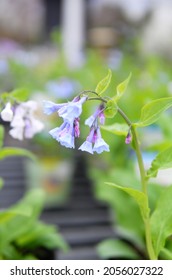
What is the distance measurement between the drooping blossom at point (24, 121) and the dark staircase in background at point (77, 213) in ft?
0.94

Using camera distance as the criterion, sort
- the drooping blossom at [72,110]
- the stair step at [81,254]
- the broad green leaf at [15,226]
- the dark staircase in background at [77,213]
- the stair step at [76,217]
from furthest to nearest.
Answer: the stair step at [76,217]
the dark staircase in background at [77,213]
the stair step at [81,254]
the broad green leaf at [15,226]
the drooping blossom at [72,110]

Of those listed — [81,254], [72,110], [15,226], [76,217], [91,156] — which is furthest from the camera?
[91,156]

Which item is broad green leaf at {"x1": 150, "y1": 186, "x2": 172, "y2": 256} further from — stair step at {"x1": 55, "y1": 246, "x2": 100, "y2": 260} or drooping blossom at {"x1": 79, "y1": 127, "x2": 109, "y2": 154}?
stair step at {"x1": 55, "y1": 246, "x2": 100, "y2": 260}

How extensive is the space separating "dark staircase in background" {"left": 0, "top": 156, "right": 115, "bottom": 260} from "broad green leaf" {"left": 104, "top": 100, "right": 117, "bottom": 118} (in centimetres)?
39

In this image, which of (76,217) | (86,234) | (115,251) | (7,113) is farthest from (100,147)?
(76,217)

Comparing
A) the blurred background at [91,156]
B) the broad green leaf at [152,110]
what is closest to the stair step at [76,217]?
the blurred background at [91,156]

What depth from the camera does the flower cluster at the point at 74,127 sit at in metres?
0.47

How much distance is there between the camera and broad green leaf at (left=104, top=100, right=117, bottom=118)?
500 millimetres

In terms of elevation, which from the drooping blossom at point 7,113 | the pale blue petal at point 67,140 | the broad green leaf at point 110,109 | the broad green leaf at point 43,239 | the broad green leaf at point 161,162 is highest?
the drooping blossom at point 7,113

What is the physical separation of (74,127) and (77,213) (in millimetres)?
832

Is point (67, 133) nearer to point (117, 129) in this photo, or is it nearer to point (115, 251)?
point (117, 129)

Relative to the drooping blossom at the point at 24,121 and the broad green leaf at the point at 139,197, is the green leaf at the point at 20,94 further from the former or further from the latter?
the broad green leaf at the point at 139,197

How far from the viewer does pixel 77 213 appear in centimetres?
129
